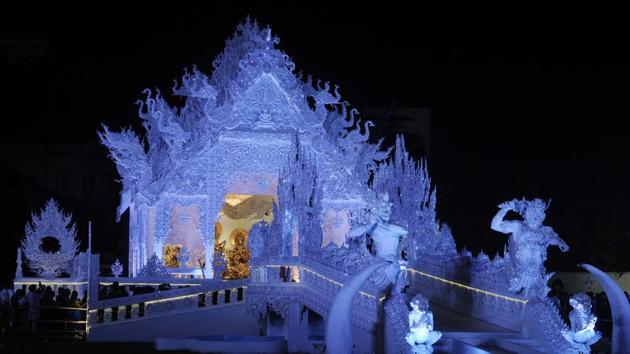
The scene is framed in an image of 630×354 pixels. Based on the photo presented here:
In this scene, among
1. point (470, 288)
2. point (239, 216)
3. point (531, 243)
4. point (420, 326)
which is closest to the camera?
point (420, 326)

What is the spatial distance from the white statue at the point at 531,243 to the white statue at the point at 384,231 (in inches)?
80.4

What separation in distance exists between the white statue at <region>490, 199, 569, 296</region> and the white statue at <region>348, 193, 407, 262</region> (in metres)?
2.04

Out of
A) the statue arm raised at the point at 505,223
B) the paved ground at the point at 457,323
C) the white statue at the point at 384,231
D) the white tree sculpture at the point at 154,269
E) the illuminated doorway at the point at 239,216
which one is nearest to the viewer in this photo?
the white statue at the point at 384,231

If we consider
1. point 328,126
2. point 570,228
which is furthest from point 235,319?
point 570,228

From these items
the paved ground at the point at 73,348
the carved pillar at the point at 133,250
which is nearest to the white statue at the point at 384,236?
the paved ground at the point at 73,348

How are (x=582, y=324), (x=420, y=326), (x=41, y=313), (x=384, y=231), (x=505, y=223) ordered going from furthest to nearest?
(x=41, y=313) → (x=505, y=223) → (x=384, y=231) → (x=582, y=324) → (x=420, y=326)

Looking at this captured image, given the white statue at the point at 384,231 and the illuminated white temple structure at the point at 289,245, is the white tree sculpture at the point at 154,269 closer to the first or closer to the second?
the illuminated white temple structure at the point at 289,245

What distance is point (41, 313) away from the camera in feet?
63.2

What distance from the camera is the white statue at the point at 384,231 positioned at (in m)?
13.5

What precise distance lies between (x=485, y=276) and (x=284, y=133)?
980 cm

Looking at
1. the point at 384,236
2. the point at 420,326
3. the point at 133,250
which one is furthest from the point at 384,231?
the point at 133,250

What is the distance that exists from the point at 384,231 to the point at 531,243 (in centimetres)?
240

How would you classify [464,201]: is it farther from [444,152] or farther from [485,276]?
[485,276]

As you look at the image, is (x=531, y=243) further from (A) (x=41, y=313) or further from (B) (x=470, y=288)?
(A) (x=41, y=313)
